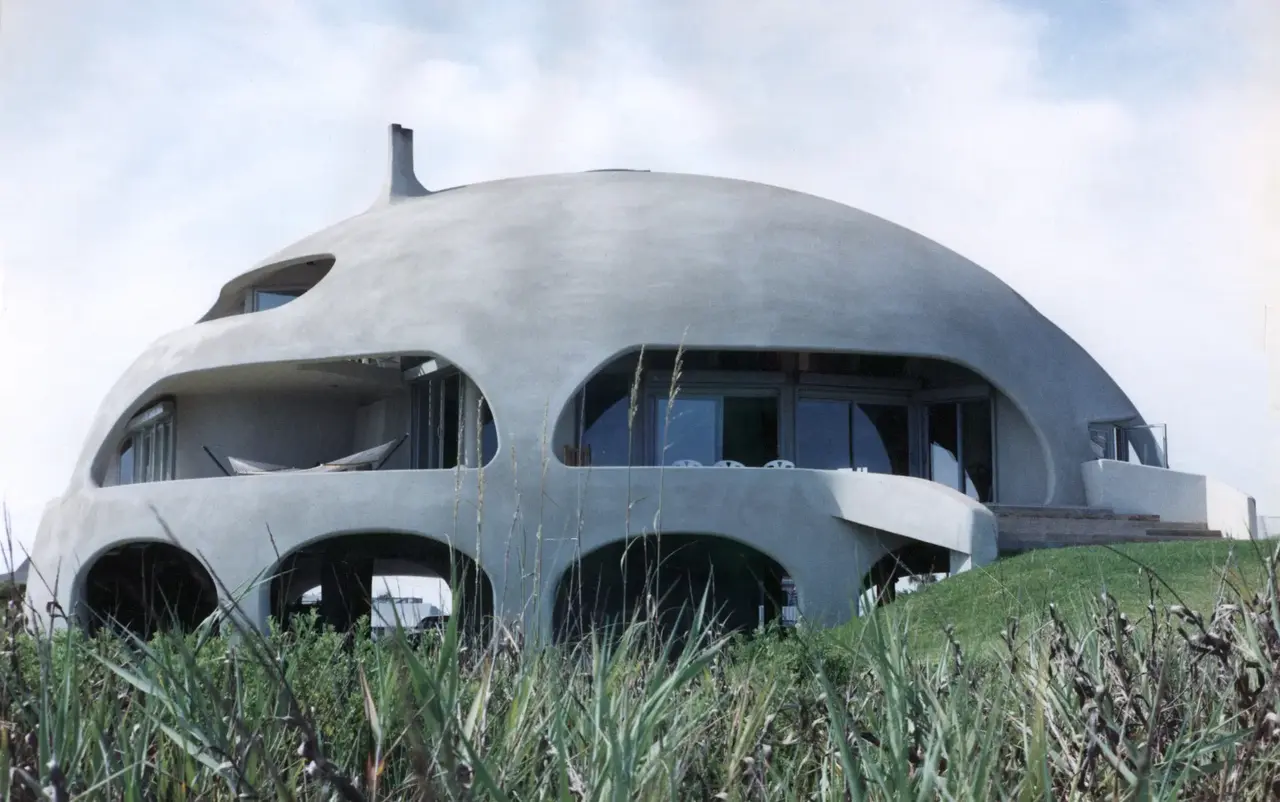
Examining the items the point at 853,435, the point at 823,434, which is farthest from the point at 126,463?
the point at 853,435

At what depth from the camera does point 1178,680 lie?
3131 mm

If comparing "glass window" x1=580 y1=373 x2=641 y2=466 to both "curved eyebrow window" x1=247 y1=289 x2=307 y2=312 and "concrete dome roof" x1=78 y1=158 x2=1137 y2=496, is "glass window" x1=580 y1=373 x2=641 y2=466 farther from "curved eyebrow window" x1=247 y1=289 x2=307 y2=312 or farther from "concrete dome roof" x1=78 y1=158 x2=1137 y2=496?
"curved eyebrow window" x1=247 y1=289 x2=307 y2=312

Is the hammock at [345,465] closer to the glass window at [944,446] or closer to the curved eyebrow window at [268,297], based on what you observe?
the curved eyebrow window at [268,297]

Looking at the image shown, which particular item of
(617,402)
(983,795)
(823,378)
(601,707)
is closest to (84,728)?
(601,707)

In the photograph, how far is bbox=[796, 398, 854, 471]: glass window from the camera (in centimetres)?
1820

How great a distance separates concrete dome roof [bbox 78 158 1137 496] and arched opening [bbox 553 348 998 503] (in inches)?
42.1

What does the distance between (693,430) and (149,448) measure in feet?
34.0

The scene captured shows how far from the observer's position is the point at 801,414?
18250mm

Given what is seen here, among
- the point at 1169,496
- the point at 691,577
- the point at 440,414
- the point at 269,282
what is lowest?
the point at 691,577

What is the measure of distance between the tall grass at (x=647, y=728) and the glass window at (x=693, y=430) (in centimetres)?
1413

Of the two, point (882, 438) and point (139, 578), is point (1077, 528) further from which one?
point (139, 578)

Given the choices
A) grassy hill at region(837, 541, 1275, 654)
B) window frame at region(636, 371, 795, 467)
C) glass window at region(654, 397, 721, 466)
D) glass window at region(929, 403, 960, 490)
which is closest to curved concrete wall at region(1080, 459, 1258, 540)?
glass window at region(929, 403, 960, 490)

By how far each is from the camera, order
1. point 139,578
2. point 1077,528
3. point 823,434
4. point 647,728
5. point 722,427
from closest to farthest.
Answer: point 647,728, point 1077,528, point 722,427, point 823,434, point 139,578

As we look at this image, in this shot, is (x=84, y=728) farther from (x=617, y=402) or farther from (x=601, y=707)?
(x=617, y=402)
